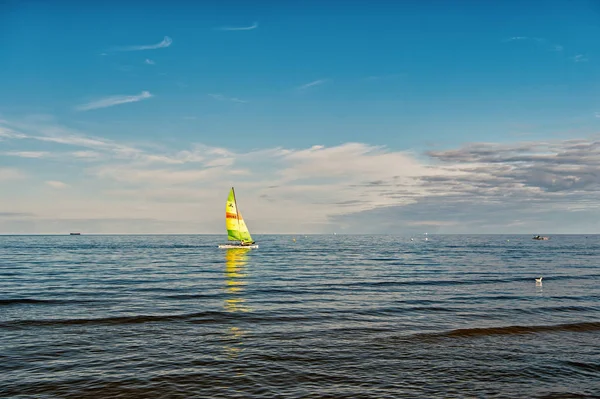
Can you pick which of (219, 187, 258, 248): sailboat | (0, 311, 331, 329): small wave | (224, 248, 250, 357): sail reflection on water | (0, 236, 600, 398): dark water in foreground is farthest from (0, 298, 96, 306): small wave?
(219, 187, 258, 248): sailboat

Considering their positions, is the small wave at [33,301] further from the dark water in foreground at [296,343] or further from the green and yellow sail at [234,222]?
the green and yellow sail at [234,222]

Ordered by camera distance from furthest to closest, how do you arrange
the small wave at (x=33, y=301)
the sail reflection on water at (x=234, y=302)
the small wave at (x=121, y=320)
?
the small wave at (x=33, y=301), the small wave at (x=121, y=320), the sail reflection on water at (x=234, y=302)

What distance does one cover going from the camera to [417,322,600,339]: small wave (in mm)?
23531

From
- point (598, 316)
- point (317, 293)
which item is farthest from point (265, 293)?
point (598, 316)

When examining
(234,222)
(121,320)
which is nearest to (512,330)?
(121,320)

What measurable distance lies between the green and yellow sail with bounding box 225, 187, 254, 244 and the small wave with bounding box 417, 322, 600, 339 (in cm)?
9422

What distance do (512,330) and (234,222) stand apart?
99.4 m

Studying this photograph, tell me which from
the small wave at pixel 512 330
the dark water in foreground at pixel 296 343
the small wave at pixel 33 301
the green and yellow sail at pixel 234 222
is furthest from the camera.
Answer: the green and yellow sail at pixel 234 222

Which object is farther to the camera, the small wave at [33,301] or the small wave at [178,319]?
the small wave at [33,301]

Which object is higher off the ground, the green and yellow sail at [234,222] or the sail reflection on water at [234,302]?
the green and yellow sail at [234,222]

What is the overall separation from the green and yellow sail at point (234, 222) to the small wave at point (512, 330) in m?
94.2

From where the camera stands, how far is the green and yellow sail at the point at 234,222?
116m

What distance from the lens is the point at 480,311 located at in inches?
1204

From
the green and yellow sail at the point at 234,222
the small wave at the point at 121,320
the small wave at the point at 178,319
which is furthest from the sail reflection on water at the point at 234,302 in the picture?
the green and yellow sail at the point at 234,222
